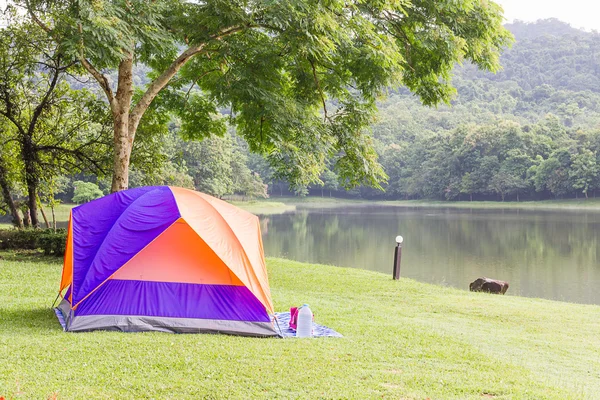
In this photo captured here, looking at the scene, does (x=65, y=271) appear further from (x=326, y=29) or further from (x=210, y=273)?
(x=326, y=29)

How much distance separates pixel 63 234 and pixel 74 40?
5.11 meters

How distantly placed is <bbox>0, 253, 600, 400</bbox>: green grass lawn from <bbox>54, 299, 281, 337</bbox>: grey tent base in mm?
210

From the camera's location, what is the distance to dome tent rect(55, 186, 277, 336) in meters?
6.95

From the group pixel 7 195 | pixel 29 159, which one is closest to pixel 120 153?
pixel 29 159

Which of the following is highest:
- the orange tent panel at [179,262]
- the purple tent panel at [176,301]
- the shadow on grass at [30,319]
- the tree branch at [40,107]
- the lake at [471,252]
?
the tree branch at [40,107]

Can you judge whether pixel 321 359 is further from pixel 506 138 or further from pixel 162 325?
pixel 506 138

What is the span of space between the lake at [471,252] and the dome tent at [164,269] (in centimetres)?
1079

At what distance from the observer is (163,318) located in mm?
6953

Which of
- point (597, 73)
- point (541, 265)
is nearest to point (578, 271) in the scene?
point (541, 265)

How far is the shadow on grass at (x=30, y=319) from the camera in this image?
684 cm

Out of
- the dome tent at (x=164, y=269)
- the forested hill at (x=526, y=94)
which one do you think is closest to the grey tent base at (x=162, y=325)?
the dome tent at (x=164, y=269)

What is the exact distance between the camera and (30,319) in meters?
7.29

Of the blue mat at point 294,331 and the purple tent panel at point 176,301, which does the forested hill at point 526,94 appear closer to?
the blue mat at point 294,331

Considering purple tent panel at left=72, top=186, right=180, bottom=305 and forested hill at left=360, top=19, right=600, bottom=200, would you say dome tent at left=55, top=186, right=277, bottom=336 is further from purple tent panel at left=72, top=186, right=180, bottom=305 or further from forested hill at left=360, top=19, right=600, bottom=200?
forested hill at left=360, top=19, right=600, bottom=200
